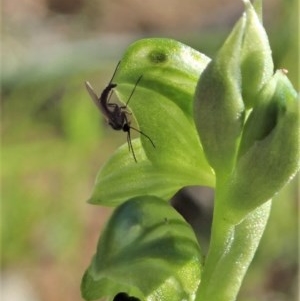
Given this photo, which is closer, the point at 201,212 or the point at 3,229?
the point at 3,229

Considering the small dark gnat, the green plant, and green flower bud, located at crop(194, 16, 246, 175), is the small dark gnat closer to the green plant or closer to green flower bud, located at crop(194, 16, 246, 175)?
the green plant

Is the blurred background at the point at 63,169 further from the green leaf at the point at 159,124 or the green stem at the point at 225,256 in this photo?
the green stem at the point at 225,256

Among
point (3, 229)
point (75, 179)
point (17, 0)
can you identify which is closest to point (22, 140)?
point (75, 179)

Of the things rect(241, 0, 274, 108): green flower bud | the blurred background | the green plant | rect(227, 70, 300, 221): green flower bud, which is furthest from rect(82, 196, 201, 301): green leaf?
the blurred background

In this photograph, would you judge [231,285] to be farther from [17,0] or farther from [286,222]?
[17,0]

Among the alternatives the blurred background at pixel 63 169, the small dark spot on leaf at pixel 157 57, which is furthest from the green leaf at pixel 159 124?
the blurred background at pixel 63 169

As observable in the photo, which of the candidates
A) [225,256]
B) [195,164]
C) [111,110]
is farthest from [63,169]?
[225,256]

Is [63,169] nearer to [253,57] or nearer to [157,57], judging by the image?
[157,57]
